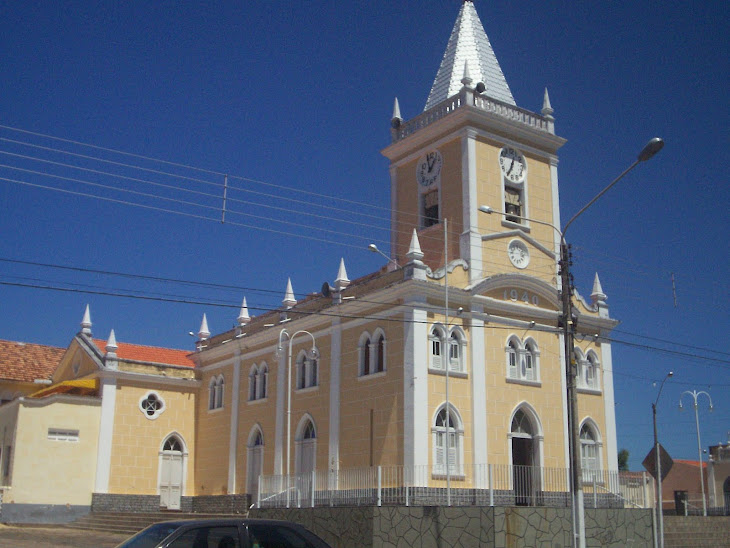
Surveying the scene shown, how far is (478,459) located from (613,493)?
166 inches

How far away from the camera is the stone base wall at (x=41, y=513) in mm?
33250

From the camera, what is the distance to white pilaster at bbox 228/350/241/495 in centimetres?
3581

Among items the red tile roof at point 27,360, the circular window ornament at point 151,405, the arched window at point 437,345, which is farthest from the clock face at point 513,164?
the red tile roof at point 27,360

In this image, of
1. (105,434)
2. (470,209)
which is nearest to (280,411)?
(105,434)

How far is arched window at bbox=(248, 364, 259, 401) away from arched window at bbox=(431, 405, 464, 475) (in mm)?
10864

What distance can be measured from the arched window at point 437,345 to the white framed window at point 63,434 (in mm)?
16572

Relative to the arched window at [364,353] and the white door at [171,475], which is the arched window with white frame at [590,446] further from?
the white door at [171,475]

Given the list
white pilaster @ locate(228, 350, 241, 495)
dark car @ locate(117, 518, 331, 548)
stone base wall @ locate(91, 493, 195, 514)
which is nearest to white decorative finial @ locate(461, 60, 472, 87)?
white pilaster @ locate(228, 350, 241, 495)

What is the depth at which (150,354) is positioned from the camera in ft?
138

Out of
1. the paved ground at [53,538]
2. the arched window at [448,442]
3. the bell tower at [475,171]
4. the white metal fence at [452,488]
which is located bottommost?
the paved ground at [53,538]

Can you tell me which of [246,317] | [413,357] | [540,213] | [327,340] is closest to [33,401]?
[246,317]

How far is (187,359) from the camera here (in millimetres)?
42812

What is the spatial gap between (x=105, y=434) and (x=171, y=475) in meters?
3.71

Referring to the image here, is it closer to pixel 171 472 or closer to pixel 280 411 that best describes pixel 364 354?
pixel 280 411
